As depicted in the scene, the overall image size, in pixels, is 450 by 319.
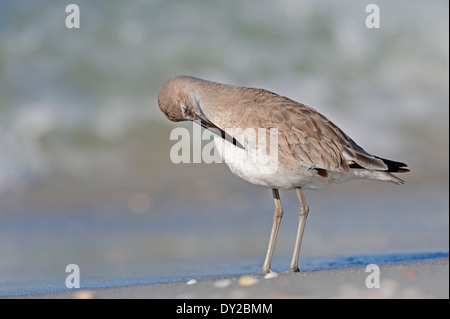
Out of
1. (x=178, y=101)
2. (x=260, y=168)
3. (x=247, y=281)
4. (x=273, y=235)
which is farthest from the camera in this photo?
(x=273, y=235)

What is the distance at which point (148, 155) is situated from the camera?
534 inches

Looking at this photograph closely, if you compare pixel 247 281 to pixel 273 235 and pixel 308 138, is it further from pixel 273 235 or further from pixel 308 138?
pixel 308 138

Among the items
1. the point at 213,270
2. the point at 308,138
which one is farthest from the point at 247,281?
the point at 213,270

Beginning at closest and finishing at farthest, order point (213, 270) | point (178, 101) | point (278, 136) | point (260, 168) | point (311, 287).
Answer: point (311, 287) < point (260, 168) < point (278, 136) < point (178, 101) < point (213, 270)

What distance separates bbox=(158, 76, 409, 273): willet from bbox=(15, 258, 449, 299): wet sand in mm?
755

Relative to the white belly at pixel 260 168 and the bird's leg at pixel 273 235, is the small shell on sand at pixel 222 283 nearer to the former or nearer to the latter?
the bird's leg at pixel 273 235

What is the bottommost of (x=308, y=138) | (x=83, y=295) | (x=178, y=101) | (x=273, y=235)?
(x=83, y=295)

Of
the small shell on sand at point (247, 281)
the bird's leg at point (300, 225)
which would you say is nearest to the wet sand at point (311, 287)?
the small shell on sand at point (247, 281)

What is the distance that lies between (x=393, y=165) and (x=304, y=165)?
101 cm

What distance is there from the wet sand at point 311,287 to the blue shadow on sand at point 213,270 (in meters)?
0.69

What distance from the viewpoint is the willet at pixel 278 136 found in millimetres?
7461

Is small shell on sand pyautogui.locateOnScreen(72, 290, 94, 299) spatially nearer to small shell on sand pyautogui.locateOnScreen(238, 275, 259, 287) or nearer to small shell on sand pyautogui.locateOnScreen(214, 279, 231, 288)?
small shell on sand pyautogui.locateOnScreen(214, 279, 231, 288)

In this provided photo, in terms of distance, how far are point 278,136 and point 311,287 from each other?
5.16 ft

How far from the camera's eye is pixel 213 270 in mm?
8867
